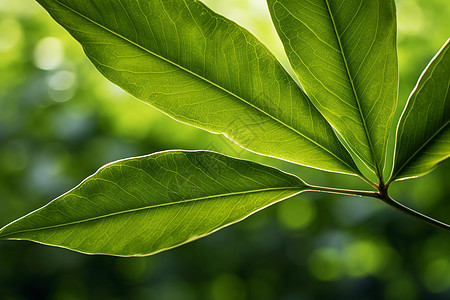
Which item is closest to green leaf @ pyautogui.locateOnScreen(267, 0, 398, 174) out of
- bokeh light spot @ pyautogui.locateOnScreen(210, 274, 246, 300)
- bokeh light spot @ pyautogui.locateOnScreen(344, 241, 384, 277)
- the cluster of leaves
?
the cluster of leaves

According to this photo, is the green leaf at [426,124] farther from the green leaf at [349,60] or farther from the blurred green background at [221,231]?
the blurred green background at [221,231]

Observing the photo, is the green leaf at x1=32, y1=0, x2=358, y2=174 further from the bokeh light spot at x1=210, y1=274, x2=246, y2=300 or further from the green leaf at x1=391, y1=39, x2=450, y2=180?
the bokeh light spot at x1=210, y1=274, x2=246, y2=300

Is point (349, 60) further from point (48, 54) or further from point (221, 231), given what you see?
point (48, 54)

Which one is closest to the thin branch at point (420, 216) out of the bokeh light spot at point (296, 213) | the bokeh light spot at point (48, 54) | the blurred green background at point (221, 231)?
the blurred green background at point (221, 231)

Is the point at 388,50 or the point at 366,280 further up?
the point at 388,50

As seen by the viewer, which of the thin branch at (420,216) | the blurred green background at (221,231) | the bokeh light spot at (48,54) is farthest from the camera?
the bokeh light spot at (48,54)

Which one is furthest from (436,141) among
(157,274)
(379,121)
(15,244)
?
(15,244)

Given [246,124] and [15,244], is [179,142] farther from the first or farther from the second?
[246,124]
